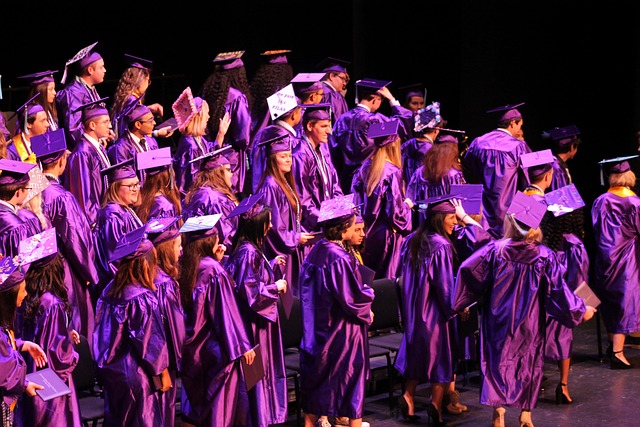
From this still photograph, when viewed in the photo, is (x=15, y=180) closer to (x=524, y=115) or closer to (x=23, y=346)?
(x=23, y=346)

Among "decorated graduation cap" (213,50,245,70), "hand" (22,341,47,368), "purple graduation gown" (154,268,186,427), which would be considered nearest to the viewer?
"hand" (22,341,47,368)

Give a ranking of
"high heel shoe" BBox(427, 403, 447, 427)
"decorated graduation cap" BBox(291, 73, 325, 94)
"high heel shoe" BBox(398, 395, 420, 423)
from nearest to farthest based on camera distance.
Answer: "high heel shoe" BBox(427, 403, 447, 427), "high heel shoe" BBox(398, 395, 420, 423), "decorated graduation cap" BBox(291, 73, 325, 94)

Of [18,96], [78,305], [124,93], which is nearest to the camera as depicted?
[78,305]

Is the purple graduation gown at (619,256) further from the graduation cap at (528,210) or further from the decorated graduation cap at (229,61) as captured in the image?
the decorated graduation cap at (229,61)

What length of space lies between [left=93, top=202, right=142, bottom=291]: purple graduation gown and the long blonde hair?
2.30 metres

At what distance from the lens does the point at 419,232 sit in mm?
7691

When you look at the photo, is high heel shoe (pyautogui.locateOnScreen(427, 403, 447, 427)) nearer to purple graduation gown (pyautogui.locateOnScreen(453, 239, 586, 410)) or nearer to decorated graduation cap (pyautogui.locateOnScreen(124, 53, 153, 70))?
purple graduation gown (pyautogui.locateOnScreen(453, 239, 586, 410))

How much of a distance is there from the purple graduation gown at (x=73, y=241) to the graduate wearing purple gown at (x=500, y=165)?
4130mm

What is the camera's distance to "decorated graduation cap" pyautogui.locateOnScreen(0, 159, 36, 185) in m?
6.25

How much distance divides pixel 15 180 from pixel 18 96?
594 cm

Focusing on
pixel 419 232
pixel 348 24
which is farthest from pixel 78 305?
pixel 348 24

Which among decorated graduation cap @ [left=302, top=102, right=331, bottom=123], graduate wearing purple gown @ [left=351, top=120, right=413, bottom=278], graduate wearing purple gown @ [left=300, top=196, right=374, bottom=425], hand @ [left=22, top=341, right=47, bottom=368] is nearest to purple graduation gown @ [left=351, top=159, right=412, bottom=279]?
graduate wearing purple gown @ [left=351, top=120, right=413, bottom=278]

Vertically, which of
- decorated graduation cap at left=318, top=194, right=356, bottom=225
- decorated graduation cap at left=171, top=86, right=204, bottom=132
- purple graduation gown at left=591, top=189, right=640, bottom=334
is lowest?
purple graduation gown at left=591, top=189, right=640, bottom=334

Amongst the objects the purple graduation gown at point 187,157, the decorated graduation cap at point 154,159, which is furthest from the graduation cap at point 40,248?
the purple graduation gown at point 187,157
